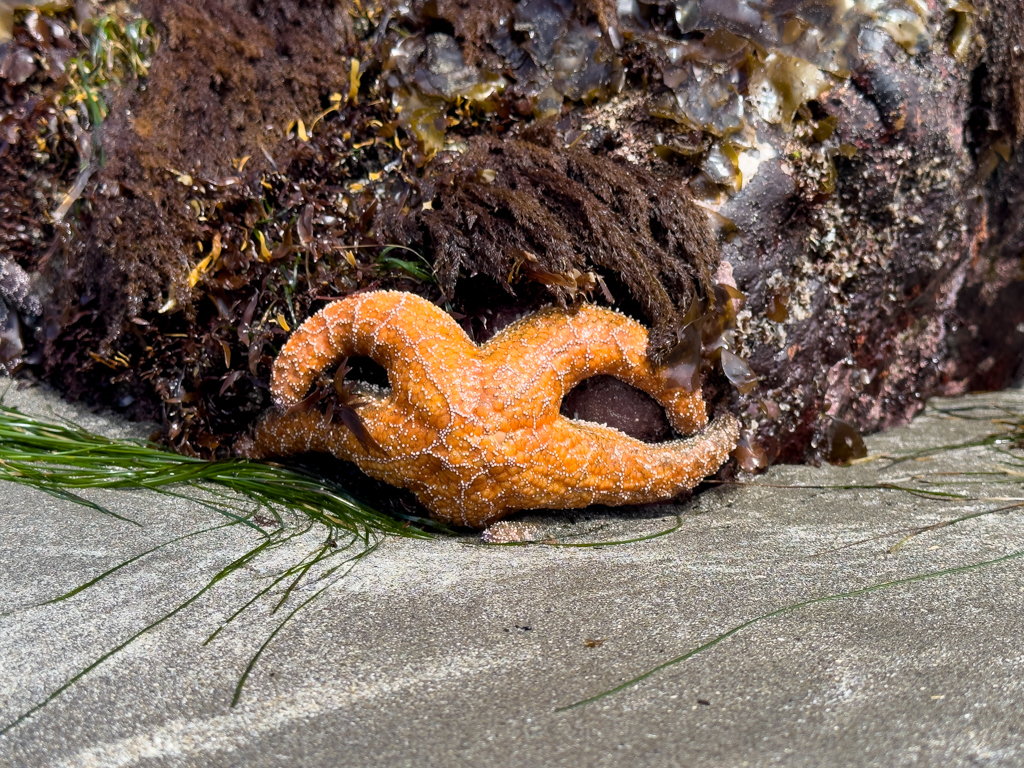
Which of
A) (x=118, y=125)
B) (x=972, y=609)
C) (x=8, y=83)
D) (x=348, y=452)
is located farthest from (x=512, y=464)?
(x=8, y=83)

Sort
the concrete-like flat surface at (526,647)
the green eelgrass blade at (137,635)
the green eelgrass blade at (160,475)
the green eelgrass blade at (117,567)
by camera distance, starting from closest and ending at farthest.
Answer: the concrete-like flat surface at (526,647) → the green eelgrass blade at (137,635) → the green eelgrass blade at (117,567) → the green eelgrass blade at (160,475)

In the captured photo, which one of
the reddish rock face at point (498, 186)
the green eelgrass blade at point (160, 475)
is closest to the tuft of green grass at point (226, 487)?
the green eelgrass blade at point (160, 475)

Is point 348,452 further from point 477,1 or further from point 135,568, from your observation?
point 477,1

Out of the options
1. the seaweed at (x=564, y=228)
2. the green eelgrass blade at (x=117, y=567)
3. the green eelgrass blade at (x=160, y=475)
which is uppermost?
the seaweed at (x=564, y=228)

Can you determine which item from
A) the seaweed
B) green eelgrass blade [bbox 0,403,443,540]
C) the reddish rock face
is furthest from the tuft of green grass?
the seaweed

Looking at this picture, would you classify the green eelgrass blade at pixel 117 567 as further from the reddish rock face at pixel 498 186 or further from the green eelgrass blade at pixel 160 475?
the reddish rock face at pixel 498 186

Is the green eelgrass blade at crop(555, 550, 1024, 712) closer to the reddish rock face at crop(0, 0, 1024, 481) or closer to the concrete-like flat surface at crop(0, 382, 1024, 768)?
the concrete-like flat surface at crop(0, 382, 1024, 768)

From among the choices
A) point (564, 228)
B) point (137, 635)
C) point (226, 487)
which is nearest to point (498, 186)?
point (564, 228)
